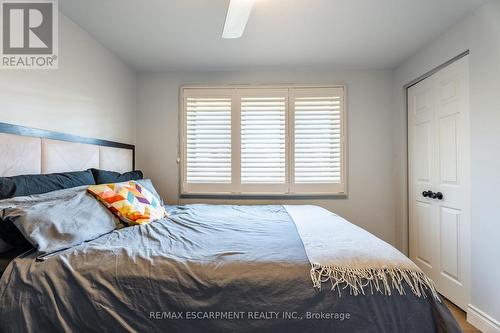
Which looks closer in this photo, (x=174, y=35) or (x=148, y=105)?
(x=174, y=35)

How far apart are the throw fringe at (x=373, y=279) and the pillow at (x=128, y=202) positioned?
3.90 feet

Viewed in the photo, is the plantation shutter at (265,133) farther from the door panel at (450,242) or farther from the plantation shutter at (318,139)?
the door panel at (450,242)

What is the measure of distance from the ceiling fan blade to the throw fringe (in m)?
1.47

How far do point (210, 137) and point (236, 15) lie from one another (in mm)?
1518

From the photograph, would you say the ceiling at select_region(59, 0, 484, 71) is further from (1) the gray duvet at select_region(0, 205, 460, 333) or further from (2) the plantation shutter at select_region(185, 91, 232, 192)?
(1) the gray duvet at select_region(0, 205, 460, 333)

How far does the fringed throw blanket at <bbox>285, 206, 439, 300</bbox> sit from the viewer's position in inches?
38.5

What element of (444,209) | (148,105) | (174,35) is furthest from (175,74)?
(444,209)

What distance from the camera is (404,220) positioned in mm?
2617

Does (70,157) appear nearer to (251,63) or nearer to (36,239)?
(36,239)

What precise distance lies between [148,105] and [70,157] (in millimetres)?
1251

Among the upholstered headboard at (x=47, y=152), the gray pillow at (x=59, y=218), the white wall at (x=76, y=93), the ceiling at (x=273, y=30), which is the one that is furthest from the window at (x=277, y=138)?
the gray pillow at (x=59, y=218)

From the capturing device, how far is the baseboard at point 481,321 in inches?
62.4

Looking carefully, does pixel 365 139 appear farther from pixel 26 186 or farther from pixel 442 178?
pixel 26 186

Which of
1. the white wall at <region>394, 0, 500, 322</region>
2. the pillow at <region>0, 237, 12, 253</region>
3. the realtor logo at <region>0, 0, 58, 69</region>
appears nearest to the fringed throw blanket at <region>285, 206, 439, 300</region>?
the white wall at <region>394, 0, 500, 322</region>
